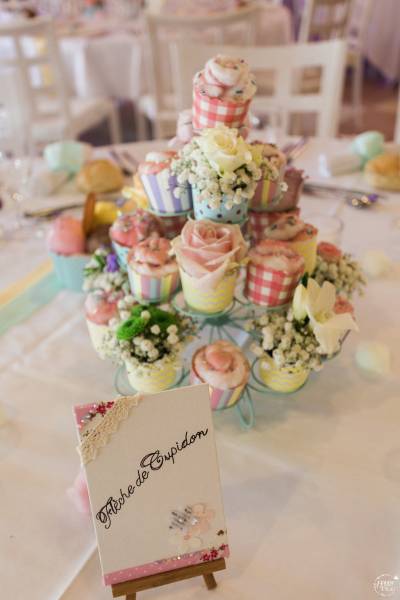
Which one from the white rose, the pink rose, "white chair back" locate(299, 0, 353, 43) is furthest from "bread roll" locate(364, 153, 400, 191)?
"white chair back" locate(299, 0, 353, 43)

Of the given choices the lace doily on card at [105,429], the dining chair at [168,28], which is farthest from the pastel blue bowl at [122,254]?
the dining chair at [168,28]

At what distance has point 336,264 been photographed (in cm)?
90

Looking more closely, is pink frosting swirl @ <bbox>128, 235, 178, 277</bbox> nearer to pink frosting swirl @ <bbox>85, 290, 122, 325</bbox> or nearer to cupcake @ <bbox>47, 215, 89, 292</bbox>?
pink frosting swirl @ <bbox>85, 290, 122, 325</bbox>

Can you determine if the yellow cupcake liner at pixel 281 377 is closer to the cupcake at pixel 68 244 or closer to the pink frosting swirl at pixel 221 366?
the pink frosting swirl at pixel 221 366

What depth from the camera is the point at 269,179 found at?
0.73 m

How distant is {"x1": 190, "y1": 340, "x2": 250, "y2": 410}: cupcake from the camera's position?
752 millimetres

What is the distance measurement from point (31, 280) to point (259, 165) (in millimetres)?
681

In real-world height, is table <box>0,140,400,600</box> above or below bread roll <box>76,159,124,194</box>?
below

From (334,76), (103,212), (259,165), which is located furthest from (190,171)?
(334,76)

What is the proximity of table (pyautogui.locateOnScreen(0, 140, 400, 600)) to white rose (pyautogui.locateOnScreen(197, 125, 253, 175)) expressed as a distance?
41 cm

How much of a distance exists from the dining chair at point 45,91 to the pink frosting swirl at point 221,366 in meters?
1.97

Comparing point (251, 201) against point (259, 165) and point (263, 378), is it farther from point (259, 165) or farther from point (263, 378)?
point (263, 378)

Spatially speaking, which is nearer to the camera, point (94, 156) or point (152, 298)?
point (152, 298)

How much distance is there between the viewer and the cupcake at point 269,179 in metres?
0.73
